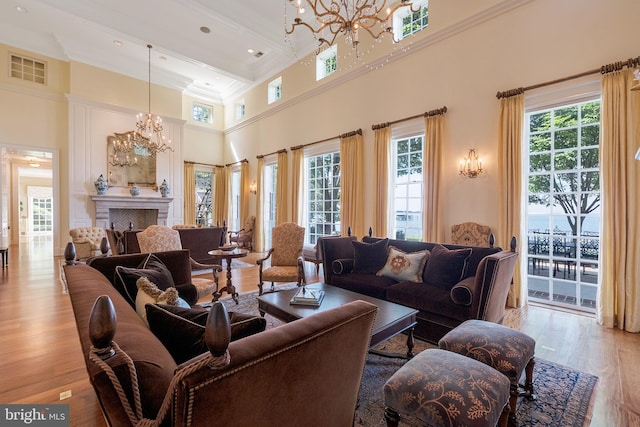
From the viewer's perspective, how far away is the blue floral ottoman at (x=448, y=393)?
1314 millimetres

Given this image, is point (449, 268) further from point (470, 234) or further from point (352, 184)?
point (352, 184)

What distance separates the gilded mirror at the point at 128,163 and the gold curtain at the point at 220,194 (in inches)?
83.3

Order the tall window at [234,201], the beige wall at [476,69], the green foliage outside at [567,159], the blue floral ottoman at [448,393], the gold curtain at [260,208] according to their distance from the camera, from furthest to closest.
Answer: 1. the tall window at [234,201]
2. the gold curtain at [260,208]
3. the green foliage outside at [567,159]
4. the beige wall at [476,69]
5. the blue floral ottoman at [448,393]

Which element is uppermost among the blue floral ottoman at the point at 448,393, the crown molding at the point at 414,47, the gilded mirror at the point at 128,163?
the crown molding at the point at 414,47

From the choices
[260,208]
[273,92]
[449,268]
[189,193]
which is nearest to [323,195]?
[260,208]

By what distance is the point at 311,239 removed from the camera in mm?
7523

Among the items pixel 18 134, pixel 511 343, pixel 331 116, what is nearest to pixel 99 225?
pixel 18 134

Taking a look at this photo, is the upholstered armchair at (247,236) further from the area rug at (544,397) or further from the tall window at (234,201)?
the area rug at (544,397)

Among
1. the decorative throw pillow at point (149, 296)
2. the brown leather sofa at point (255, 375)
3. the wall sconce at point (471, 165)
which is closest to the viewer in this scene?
the brown leather sofa at point (255, 375)

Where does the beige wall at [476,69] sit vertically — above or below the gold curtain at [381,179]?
above

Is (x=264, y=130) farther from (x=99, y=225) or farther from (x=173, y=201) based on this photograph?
(x=99, y=225)

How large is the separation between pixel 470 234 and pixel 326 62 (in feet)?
17.0

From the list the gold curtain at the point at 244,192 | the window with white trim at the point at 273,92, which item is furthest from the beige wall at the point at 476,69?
the gold curtain at the point at 244,192

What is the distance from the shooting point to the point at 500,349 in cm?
179
